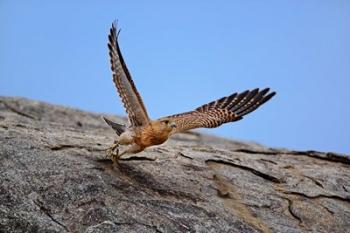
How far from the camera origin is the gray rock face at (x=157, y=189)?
746 centimetres

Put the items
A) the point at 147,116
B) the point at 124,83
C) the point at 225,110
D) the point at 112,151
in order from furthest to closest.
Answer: the point at 225,110 < the point at 112,151 < the point at 147,116 < the point at 124,83

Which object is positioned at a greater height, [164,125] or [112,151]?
[164,125]

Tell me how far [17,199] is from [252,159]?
18.9ft

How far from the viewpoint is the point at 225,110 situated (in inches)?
416

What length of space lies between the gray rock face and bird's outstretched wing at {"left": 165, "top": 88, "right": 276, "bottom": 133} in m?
0.89

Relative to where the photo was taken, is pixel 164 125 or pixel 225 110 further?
pixel 225 110

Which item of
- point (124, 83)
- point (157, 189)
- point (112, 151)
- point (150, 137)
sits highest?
point (124, 83)

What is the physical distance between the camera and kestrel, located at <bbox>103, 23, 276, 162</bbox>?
8344 millimetres


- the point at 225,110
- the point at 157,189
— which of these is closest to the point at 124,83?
the point at 157,189

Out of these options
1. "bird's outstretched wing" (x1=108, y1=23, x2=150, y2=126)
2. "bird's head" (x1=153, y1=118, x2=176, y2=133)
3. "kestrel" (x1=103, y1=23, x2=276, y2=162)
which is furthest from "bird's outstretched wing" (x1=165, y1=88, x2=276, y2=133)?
"bird's outstretched wing" (x1=108, y1=23, x2=150, y2=126)

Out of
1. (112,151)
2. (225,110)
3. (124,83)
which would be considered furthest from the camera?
(225,110)

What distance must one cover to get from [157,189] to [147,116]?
3.63 ft

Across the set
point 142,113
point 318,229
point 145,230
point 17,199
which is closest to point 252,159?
point 318,229

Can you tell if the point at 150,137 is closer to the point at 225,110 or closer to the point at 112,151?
the point at 112,151
